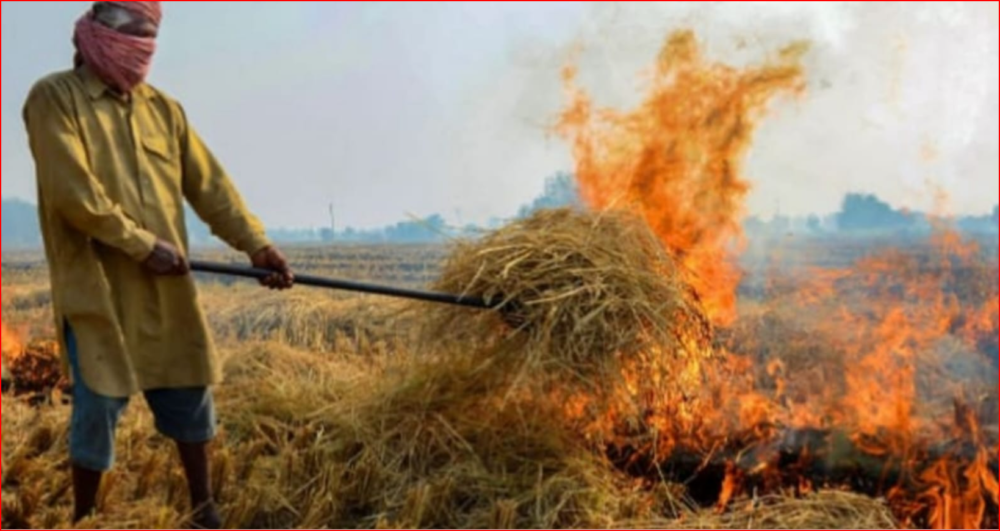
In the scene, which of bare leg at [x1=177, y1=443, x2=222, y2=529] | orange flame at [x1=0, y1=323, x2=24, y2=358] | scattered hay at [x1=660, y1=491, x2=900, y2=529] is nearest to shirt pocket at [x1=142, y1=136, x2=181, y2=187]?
bare leg at [x1=177, y1=443, x2=222, y2=529]

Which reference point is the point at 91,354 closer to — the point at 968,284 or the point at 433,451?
the point at 433,451

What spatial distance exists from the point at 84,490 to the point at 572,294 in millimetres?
2188

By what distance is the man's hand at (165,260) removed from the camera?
3363mm

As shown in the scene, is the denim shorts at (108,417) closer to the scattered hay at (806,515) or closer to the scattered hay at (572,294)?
the scattered hay at (572,294)

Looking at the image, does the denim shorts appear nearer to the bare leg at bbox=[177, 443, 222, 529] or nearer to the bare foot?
the bare leg at bbox=[177, 443, 222, 529]

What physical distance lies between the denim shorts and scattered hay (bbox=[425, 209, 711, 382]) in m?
1.33

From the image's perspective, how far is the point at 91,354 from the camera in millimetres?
3463

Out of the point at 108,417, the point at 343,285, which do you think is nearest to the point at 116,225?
the point at 108,417

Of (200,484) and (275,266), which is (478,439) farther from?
(275,266)

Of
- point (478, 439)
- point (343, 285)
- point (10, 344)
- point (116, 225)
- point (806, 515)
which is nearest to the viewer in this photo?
point (116, 225)

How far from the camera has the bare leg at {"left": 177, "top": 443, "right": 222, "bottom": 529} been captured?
12.7 feet

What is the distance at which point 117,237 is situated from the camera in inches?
129

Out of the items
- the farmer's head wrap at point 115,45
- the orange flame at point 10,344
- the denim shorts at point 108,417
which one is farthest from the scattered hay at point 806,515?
the orange flame at point 10,344

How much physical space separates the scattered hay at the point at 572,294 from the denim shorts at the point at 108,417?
4.36 feet
